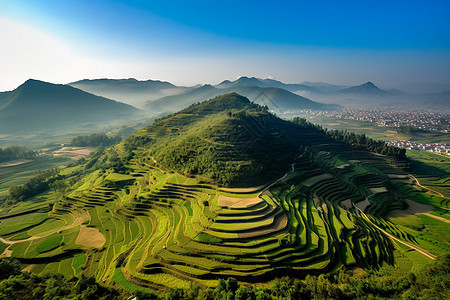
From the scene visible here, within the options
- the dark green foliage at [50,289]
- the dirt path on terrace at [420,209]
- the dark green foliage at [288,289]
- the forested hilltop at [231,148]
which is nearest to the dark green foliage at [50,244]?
the dark green foliage at [50,289]

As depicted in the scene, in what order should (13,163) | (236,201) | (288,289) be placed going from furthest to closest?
(13,163) → (236,201) → (288,289)

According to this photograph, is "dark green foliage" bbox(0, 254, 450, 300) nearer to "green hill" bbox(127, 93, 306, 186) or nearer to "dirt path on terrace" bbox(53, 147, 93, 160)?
"green hill" bbox(127, 93, 306, 186)

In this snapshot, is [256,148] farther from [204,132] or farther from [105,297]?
[105,297]

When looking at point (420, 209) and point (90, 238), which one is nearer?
point (90, 238)

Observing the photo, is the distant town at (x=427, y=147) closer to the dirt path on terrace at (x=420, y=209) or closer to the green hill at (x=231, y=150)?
the dirt path on terrace at (x=420, y=209)

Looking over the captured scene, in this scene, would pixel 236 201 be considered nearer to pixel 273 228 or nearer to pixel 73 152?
pixel 273 228

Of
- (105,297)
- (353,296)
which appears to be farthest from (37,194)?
(353,296)

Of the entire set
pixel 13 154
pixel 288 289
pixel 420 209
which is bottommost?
pixel 420 209

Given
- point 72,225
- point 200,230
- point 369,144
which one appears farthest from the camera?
point 369,144

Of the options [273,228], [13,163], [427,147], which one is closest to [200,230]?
[273,228]

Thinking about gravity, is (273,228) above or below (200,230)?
below
